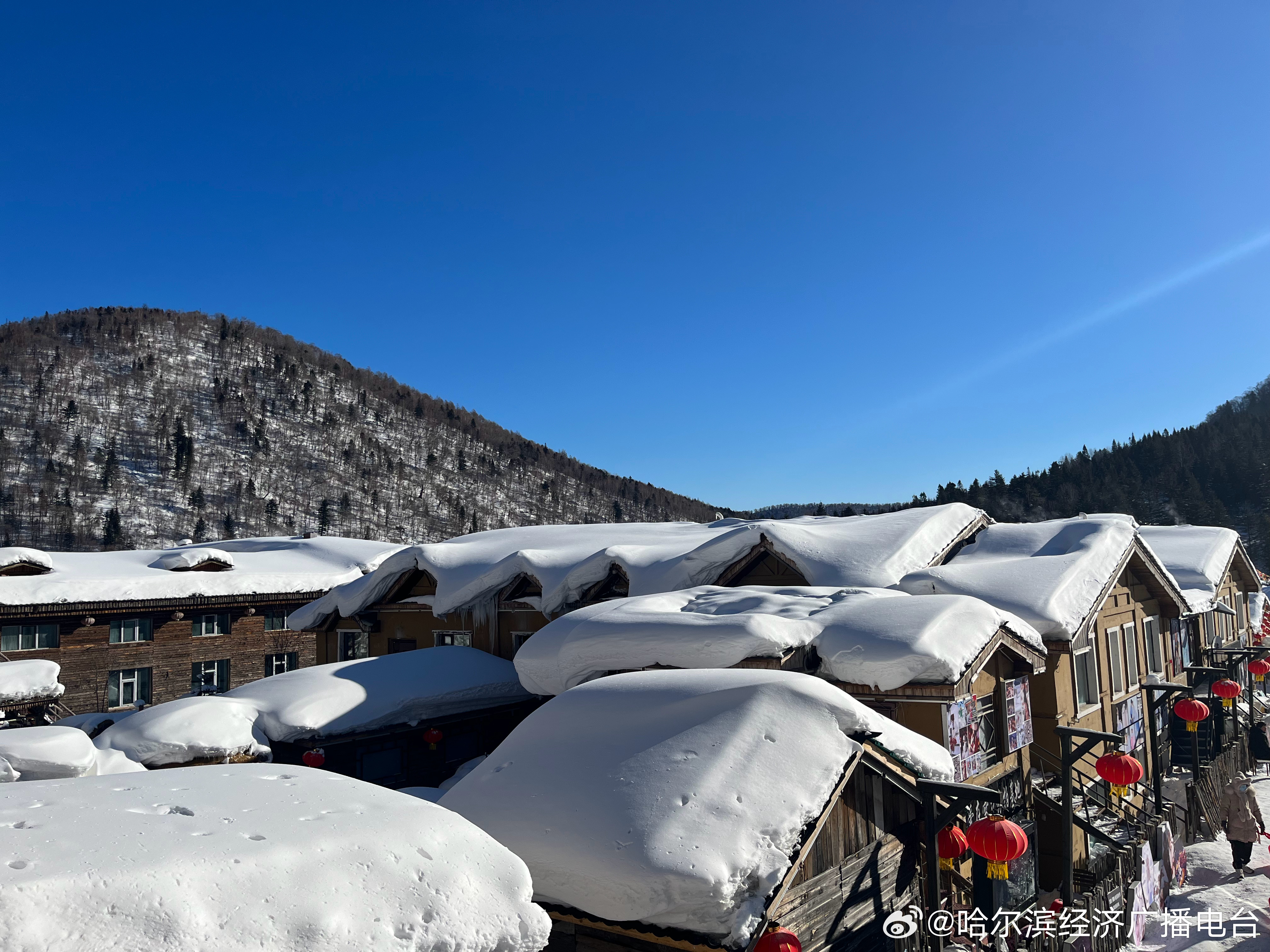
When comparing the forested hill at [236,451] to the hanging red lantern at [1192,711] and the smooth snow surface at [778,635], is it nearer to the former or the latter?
the smooth snow surface at [778,635]

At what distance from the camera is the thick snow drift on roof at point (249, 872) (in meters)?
2.99

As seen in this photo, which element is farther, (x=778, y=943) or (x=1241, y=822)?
(x=1241, y=822)

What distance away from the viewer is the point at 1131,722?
58.8 feet

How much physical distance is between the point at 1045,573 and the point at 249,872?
15058mm

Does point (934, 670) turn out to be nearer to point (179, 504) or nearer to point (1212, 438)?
point (179, 504)

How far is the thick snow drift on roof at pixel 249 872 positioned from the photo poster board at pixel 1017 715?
418 inches

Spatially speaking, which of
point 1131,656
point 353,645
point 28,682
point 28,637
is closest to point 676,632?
Answer: point 1131,656

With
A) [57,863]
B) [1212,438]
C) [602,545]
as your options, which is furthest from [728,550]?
[1212,438]

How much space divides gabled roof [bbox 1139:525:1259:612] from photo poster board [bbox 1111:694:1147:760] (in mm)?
4052

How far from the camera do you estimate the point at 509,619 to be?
63.2 ft

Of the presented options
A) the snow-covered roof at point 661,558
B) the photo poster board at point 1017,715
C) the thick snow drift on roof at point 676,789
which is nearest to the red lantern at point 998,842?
the thick snow drift on roof at point 676,789

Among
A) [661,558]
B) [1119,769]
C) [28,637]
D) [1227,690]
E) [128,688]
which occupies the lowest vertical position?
[128,688]

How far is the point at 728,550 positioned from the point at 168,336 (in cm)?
11482

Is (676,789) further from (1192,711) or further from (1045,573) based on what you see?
(1192,711)
